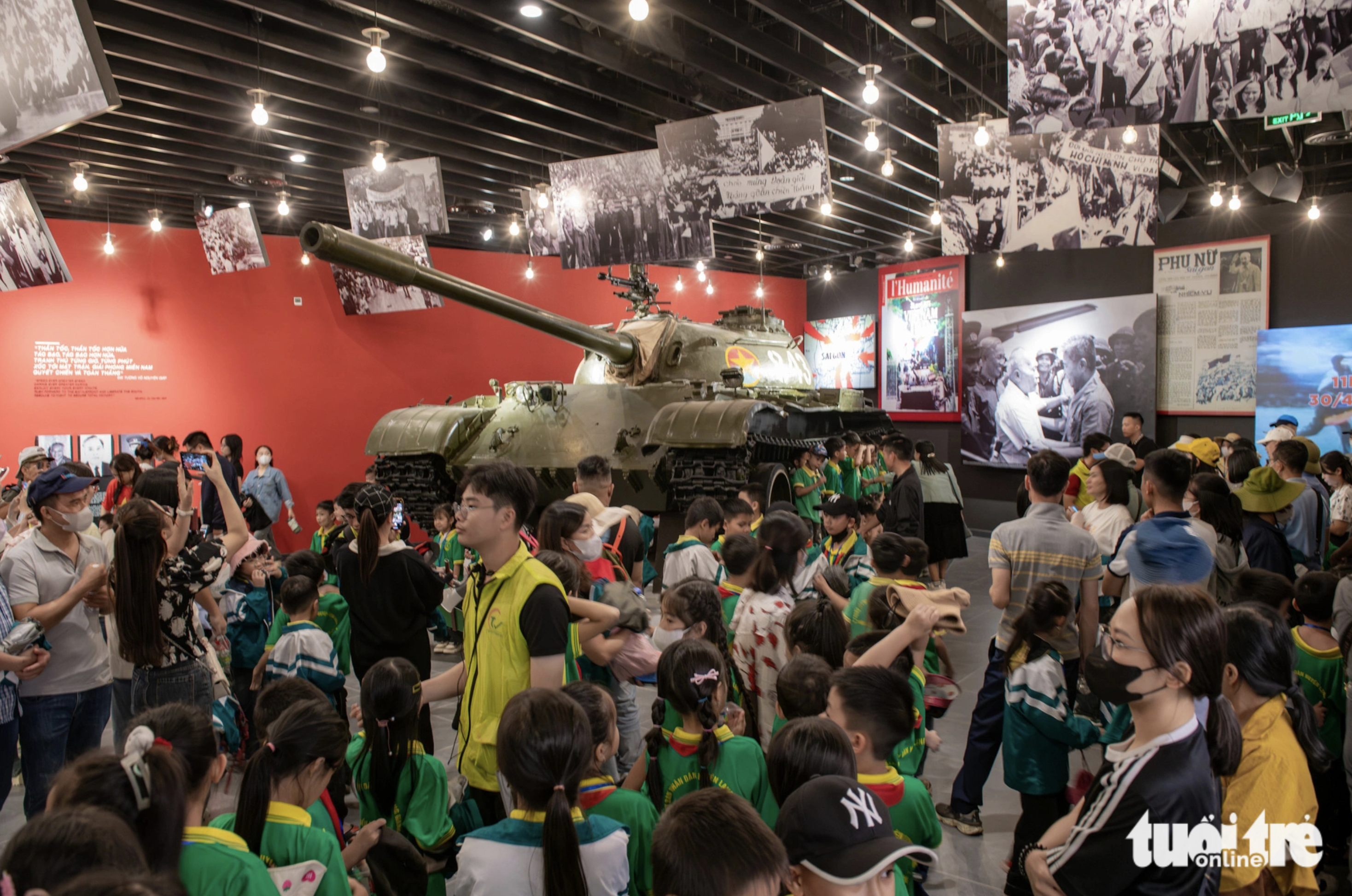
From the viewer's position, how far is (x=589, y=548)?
14.1 feet

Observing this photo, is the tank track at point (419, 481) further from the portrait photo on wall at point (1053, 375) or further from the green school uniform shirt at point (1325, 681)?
the portrait photo on wall at point (1053, 375)

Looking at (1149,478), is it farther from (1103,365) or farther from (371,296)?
(371,296)

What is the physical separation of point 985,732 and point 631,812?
244 centimetres

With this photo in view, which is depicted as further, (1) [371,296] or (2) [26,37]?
(1) [371,296]

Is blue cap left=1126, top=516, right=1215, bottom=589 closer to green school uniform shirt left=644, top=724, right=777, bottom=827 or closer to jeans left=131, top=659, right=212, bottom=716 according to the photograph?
green school uniform shirt left=644, top=724, right=777, bottom=827

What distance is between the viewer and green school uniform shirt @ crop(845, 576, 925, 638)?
3.83m

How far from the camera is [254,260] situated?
400 inches

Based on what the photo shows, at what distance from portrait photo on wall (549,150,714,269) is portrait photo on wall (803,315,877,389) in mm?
8984

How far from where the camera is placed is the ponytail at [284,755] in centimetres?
214

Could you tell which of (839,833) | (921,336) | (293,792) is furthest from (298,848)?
(921,336)

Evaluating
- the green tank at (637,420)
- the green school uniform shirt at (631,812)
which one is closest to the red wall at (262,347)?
the green tank at (637,420)

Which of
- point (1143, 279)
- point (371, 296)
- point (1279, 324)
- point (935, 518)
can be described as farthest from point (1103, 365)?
point (371, 296)

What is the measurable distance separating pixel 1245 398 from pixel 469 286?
10.7 metres

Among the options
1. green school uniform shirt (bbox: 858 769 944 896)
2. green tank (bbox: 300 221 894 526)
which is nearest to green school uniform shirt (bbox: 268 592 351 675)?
green school uniform shirt (bbox: 858 769 944 896)
